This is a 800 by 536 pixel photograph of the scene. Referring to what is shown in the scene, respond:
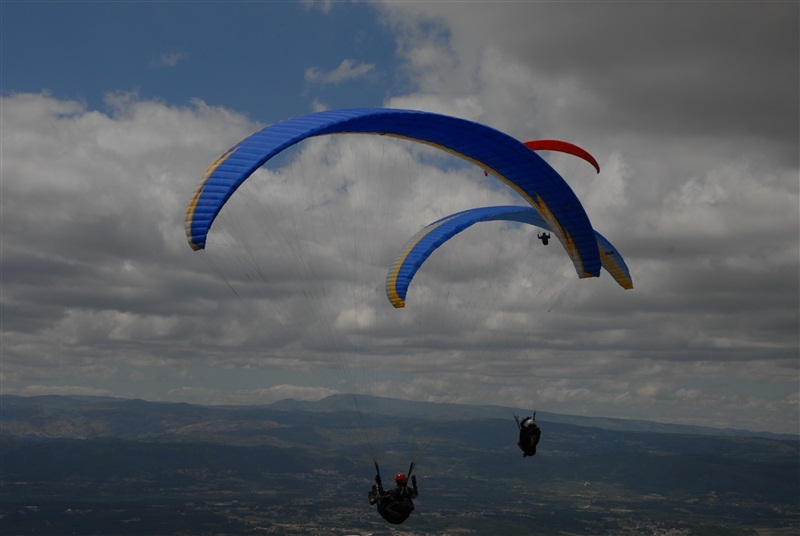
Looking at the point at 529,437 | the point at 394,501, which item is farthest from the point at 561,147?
the point at 394,501

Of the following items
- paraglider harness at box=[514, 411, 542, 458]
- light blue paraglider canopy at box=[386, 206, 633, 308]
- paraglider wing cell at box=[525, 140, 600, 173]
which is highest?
paraglider wing cell at box=[525, 140, 600, 173]

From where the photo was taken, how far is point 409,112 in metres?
24.6

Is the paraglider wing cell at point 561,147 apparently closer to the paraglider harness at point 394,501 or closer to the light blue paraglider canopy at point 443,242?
the light blue paraglider canopy at point 443,242

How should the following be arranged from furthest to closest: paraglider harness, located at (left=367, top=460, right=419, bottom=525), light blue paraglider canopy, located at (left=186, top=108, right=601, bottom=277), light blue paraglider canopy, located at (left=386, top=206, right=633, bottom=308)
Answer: light blue paraglider canopy, located at (left=386, top=206, right=633, bottom=308), paraglider harness, located at (left=367, top=460, right=419, bottom=525), light blue paraglider canopy, located at (left=186, top=108, right=601, bottom=277)

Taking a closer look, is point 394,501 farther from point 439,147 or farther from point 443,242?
point 439,147

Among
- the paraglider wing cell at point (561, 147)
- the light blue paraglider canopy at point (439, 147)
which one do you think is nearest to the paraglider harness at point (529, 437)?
the light blue paraglider canopy at point (439, 147)

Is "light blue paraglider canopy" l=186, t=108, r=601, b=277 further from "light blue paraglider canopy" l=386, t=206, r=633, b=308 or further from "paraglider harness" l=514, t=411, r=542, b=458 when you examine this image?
"paraglider harness" l=514, t=411, r=542, b=458

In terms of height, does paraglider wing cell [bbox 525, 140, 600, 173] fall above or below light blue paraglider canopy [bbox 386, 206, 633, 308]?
above

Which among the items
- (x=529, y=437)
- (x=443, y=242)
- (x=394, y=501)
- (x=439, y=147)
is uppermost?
(x=439, y=147)

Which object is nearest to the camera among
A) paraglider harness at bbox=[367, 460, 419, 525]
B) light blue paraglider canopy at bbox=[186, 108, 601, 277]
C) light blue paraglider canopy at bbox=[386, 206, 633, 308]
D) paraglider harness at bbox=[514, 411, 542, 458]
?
light blue paraglider canopy at bbox=[186, 108, 601, 277]

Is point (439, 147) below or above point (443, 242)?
above

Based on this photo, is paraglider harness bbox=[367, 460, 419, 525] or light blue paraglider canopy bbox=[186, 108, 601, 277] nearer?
light blue paraglider canopy bbox=[186, 108, 601, 277]

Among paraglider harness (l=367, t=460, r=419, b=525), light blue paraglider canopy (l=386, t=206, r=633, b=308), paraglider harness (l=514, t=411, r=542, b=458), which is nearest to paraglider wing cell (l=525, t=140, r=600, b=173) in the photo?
light blue paraglider canopy (l=386, t=206, r=633, b=308)

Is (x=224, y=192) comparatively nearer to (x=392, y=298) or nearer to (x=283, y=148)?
(x=283, y=148)
